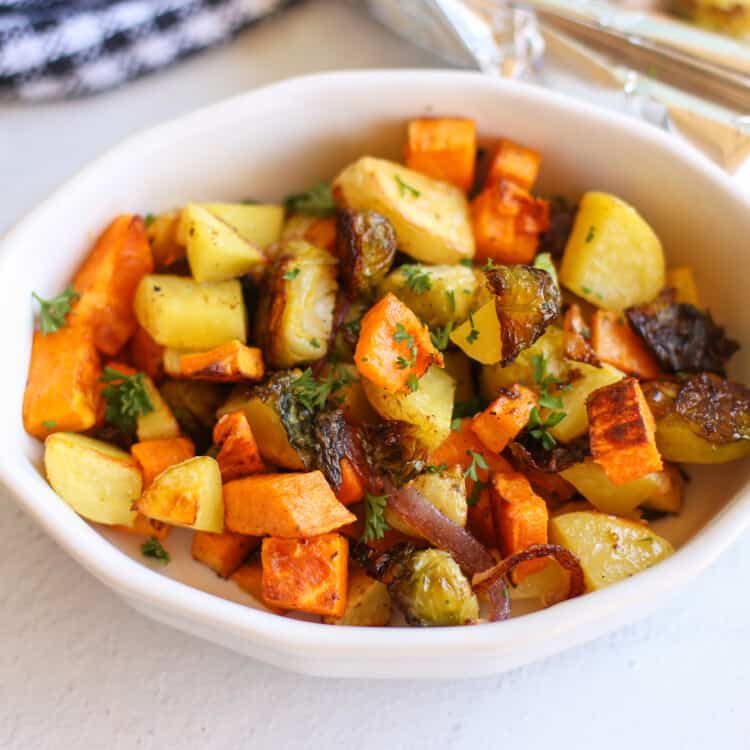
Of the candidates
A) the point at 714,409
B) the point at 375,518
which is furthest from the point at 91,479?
the point at 714,409

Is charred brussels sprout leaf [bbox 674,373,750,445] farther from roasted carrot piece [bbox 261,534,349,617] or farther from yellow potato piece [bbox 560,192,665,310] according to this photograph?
roasted carrot piece [bbox 261,534,349,617]

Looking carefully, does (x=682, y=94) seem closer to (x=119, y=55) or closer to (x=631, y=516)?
(x=631, y=516)

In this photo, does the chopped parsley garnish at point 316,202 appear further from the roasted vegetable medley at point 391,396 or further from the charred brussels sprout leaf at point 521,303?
the charred brussels sprout leaf at point 521,303

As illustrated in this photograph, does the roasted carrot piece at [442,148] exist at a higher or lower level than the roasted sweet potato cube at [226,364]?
higher

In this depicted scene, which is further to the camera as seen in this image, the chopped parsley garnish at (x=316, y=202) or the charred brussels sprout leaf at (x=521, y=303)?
the chopped parsley garnish at (x=316, y=202)

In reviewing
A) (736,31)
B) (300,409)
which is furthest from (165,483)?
(736,31)

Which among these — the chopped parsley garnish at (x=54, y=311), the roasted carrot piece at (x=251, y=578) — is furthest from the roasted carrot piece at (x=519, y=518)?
the chopped parsley garnish at (x=54, y=311)
